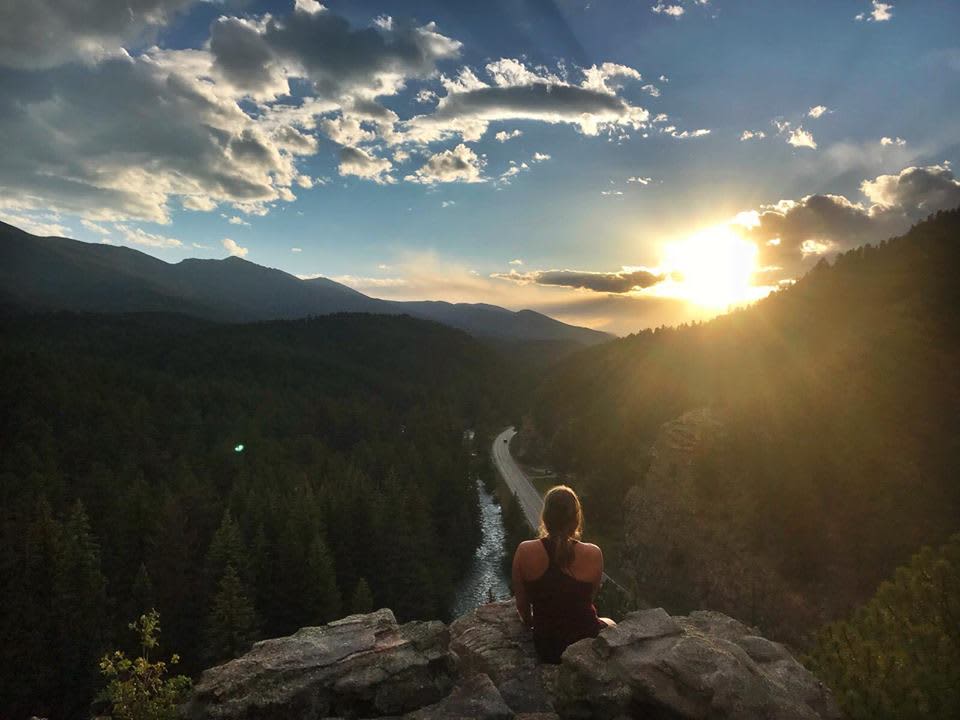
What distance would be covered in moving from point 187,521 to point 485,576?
36.2 metres

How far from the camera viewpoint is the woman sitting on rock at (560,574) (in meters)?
9.30

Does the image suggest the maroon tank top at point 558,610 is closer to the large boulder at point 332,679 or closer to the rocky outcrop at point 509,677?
the rocky outcrop at point 509,677

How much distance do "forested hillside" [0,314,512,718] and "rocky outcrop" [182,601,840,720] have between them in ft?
102

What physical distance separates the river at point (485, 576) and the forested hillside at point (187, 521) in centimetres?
256

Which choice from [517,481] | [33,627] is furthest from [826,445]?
[33,627]

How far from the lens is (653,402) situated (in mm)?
97375

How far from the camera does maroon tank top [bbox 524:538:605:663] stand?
31.1 ft

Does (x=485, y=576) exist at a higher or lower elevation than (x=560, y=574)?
lower

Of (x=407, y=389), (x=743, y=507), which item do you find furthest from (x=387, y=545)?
(x=407, y=389)

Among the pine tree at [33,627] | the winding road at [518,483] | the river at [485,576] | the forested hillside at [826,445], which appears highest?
the forested hillside at [826,445]

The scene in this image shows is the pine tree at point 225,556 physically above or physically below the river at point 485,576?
above

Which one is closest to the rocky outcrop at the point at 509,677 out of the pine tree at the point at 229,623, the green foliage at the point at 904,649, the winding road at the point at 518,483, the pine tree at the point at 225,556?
the green foliage at the point at 904,649

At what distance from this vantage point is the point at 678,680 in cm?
761

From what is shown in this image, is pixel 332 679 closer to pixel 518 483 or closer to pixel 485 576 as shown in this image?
pixel 485 576
